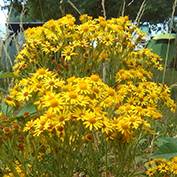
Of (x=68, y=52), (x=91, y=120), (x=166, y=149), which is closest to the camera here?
(x=91, y=120)

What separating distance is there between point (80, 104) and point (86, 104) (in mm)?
35

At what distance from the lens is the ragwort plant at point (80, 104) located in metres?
1.63

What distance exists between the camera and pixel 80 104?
5.26 feet

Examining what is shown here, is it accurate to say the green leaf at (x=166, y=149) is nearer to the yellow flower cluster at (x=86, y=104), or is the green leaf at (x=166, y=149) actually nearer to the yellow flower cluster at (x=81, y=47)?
the yellow flower cluster at (x=86, y=104)

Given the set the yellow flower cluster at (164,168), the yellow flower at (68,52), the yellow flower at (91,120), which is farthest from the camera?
the yellow flower at (68,52)

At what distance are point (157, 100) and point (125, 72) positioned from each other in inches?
6.2

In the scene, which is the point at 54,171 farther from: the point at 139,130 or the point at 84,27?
the point at 84,27

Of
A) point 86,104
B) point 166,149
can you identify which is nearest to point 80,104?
point 86,104

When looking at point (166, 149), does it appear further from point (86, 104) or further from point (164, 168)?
point (86, 104)

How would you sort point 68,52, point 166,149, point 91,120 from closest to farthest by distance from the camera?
point 91,120 → point 166,149 → point 68,52

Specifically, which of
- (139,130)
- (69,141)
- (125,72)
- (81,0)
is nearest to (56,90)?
(69,141)

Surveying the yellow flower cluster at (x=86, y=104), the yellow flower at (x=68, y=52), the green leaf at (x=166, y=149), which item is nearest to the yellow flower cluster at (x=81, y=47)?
the yellow flower at (x=68, y=52)

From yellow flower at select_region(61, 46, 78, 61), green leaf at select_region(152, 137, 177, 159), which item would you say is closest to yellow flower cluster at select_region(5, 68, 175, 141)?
green leaf at select_region(152, 137, 177, 159)

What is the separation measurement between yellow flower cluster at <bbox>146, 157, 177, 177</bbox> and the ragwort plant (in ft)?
0.18
